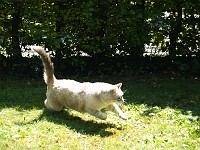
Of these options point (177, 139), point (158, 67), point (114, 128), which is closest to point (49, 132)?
point (114, 128)

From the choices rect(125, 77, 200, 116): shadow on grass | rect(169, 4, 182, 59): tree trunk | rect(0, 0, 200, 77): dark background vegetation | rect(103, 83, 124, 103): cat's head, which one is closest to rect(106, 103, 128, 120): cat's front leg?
rect(103, 83, 124, 103): cat's head

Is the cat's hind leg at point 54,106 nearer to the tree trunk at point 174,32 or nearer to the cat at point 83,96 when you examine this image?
the cat at point 83,96

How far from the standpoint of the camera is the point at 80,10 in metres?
8.73

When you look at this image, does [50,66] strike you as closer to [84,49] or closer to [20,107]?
[20,107]

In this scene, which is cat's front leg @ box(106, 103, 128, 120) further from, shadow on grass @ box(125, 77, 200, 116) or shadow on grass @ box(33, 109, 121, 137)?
shadow on grass @ box(125, 77, 200, 116)

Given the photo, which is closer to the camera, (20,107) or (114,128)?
(114,128)

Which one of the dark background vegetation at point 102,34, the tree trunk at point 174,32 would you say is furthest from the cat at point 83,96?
the tree trunk at point 174,32

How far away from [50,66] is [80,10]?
2660 mm

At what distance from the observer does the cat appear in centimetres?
577

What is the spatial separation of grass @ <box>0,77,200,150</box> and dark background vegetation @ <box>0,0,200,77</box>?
114 cm

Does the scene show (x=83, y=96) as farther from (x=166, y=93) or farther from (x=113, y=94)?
(x=166, y=93)

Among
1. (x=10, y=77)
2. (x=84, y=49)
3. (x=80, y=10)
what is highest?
(x=80, y=10)

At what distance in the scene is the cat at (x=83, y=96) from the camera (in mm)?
5770

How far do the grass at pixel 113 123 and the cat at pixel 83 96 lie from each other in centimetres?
22
